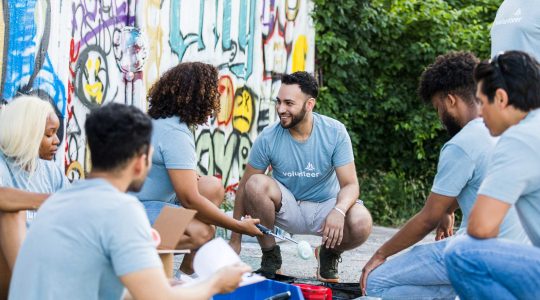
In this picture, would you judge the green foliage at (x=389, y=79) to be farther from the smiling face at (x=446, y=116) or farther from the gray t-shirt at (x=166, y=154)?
the smiling face at (x=446, y=116)

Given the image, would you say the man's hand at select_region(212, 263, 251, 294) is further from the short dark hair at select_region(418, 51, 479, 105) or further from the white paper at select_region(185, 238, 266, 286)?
the short dark hair at select_region(418, 51, 479, 105)

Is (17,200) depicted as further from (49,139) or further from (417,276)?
(417,276)

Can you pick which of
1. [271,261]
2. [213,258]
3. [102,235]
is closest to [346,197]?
[271,261]

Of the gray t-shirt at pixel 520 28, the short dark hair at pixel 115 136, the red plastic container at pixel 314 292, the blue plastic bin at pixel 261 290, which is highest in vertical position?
the gray t-shirt at pixel 520 28

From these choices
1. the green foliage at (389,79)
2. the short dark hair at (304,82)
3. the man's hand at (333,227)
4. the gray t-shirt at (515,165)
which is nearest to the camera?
the gray t-shirt at (515,165)

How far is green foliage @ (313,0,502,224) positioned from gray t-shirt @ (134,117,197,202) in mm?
5585

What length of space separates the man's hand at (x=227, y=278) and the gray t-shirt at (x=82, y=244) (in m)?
0.32

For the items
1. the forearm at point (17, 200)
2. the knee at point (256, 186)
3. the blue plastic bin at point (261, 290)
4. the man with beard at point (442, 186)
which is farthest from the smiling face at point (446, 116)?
the forearm at point (17, 200)

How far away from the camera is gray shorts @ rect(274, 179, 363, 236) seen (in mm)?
6129

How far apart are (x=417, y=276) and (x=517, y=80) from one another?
1.29 meters

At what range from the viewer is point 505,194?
3.57 meters

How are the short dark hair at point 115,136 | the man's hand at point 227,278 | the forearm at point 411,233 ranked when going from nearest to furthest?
1. the short dark hair at point 115,136
2. the man's hand at point 227,278
3. the forearm at point 411,233

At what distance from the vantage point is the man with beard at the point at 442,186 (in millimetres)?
4406

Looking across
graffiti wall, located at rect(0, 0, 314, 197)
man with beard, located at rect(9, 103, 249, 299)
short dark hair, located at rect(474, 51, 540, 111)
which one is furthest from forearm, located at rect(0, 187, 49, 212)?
graffiti wall, located at rect(0, 0, 314, 197)
